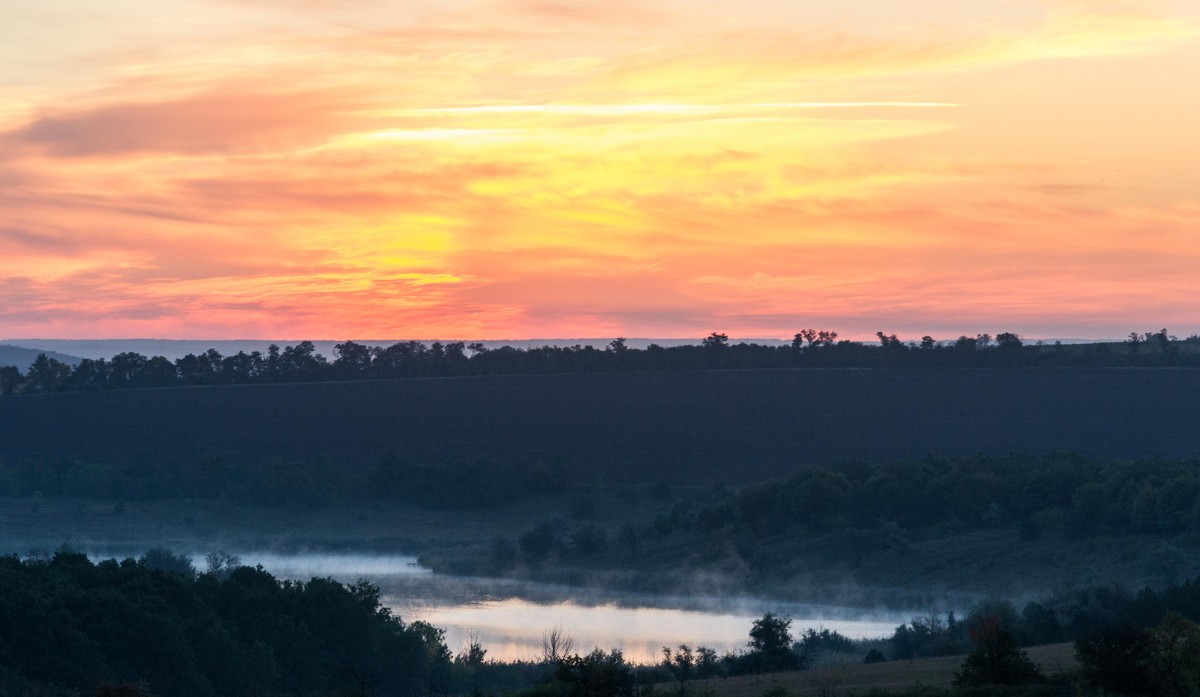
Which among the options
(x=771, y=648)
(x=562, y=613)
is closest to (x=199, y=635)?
(x=771, y=648)

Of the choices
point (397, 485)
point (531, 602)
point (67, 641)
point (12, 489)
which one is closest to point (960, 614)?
point (531, 602)

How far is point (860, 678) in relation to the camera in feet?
93.9

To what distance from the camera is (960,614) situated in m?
53.1

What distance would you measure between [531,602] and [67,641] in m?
33.6

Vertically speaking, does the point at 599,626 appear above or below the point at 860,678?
below

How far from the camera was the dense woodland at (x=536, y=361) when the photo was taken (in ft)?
→ 363

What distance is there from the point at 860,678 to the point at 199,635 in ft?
47.7

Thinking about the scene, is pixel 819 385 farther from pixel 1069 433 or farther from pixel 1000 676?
pixel 1000 676

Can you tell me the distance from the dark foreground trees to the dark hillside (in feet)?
183

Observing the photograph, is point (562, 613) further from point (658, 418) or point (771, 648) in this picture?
point (658, 418)

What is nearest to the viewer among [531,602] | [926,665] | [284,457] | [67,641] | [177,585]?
[67,641]

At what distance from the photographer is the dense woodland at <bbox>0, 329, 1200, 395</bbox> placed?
110 metres

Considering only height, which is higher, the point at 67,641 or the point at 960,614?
the point at 67,641

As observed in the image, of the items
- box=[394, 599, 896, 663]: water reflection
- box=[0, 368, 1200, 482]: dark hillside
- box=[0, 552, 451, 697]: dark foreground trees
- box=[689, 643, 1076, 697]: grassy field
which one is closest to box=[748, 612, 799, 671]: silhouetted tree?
box=[689, 643, 1076, 697]: grassy field
